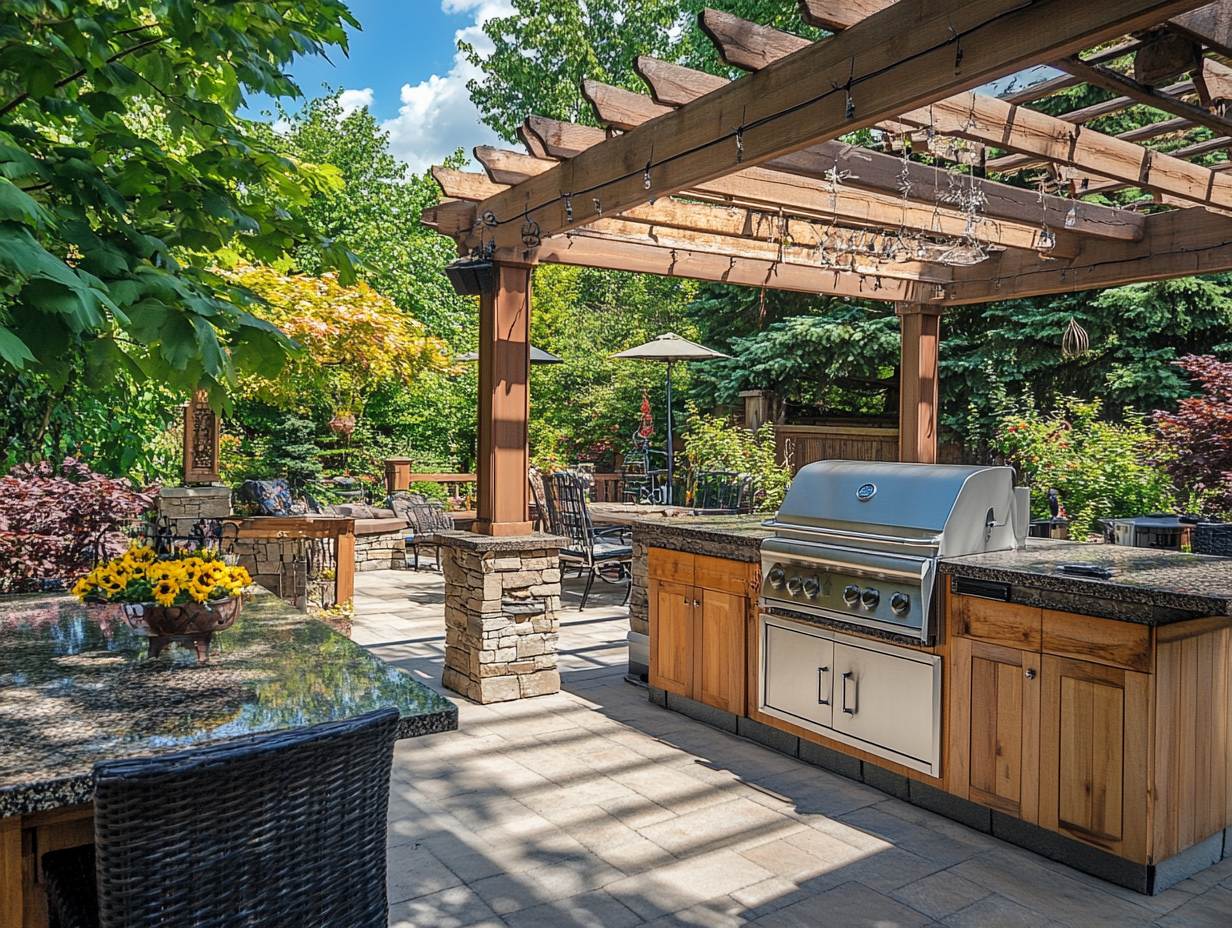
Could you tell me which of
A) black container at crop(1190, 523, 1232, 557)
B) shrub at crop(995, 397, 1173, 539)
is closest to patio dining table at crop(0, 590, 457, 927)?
black container at crop(1190, 523, 1232, 557)

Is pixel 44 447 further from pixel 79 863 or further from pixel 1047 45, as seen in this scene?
pixel 1047 45

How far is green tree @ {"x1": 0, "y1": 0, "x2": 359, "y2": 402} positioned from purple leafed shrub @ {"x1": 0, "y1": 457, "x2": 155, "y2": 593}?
7.47 feet

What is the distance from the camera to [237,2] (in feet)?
8.11

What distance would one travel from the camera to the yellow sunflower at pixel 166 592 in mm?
2102

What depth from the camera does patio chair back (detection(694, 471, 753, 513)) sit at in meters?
8.00

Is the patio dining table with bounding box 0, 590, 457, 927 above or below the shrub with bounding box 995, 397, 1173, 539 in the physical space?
below

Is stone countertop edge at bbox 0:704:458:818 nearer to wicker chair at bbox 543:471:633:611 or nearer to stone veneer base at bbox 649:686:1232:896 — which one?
stone veneer base at bbox 649:686:1232:896

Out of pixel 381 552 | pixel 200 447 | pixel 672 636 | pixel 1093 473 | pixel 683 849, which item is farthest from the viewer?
pixel 381 552

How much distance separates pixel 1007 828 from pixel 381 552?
861 cm

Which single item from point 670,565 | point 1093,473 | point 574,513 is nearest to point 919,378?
point 1093,473

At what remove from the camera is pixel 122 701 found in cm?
187

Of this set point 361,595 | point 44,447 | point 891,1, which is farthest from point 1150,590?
point 361,595

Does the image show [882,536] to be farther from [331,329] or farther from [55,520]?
[331,329]

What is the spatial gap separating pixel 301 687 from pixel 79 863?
51 centimetres
